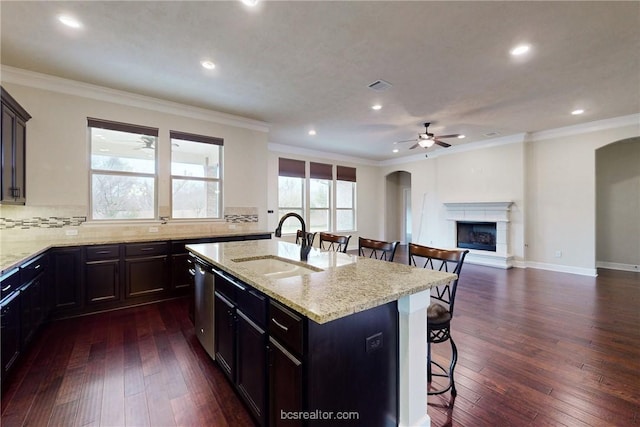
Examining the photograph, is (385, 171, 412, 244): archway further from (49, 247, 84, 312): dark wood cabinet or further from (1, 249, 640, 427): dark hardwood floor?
(49, 247, 84, 312): dark wood cabinet

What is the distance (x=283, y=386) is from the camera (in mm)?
1334

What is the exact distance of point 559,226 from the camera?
5.79 metres

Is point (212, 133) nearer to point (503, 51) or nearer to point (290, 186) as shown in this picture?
point (290, 186)

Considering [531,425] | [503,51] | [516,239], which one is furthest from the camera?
[516,239]

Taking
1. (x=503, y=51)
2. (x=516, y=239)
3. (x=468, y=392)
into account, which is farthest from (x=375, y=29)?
(x=516, y=239)

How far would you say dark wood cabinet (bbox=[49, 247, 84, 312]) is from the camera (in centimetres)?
319

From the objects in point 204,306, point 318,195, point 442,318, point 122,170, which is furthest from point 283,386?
point 318,195

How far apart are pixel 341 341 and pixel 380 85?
344cm

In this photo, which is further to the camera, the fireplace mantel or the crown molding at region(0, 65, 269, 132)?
the fireplace mantel

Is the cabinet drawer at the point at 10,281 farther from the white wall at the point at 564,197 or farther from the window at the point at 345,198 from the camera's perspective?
the white wall at the point at 564,197

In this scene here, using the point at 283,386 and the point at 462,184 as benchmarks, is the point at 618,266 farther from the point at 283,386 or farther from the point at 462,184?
the point at 283,386

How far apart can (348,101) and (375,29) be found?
5.65 feet

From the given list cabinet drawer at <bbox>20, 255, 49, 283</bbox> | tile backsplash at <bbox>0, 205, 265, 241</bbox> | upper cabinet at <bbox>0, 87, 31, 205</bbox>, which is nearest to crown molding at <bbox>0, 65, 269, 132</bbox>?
upper cabinet at <bbox>0, 87, 31, 205</bbox>

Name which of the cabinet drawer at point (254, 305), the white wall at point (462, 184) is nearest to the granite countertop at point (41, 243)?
the cabinet drawer at point (254, 305)
